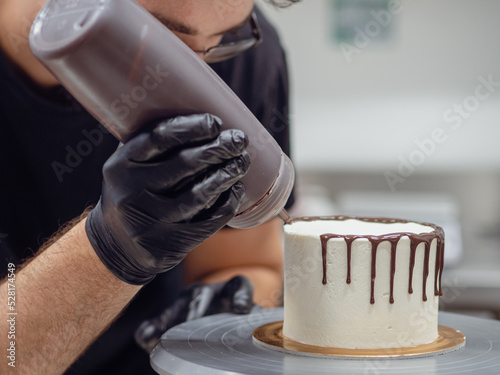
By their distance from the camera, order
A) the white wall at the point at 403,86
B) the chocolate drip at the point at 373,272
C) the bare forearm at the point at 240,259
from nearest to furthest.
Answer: the chocolate drip at the point at 373,272 < the bare forearm at the point at 240,259 < the white wall at the point at 403,86

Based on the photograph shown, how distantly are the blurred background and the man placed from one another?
73.7 inches

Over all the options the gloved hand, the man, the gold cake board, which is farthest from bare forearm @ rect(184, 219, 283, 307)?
the gloved hand

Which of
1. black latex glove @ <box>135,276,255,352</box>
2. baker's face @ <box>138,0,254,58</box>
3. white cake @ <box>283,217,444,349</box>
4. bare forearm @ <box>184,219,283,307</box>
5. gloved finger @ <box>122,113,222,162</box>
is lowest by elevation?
bare forearm @ <box>184,219,283,307</box>

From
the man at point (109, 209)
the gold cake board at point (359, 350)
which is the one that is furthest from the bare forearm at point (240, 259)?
the gold cake board at point (359, 350)

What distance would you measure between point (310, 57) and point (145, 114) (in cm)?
297

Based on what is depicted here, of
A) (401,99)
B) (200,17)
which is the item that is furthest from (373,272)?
(401,99)

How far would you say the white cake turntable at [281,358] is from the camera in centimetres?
80

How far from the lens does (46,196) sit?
1.34 meters

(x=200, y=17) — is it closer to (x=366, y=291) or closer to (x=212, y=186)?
(x=212, y=186)

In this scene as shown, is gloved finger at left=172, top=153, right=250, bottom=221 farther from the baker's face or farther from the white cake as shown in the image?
the baker's face

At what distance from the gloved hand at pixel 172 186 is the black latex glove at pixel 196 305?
35 cm

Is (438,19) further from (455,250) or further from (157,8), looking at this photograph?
(157,8)

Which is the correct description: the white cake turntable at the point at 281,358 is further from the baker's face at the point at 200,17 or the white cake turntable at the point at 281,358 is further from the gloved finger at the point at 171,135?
the baker's face at the point at 200,17

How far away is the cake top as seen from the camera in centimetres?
104
